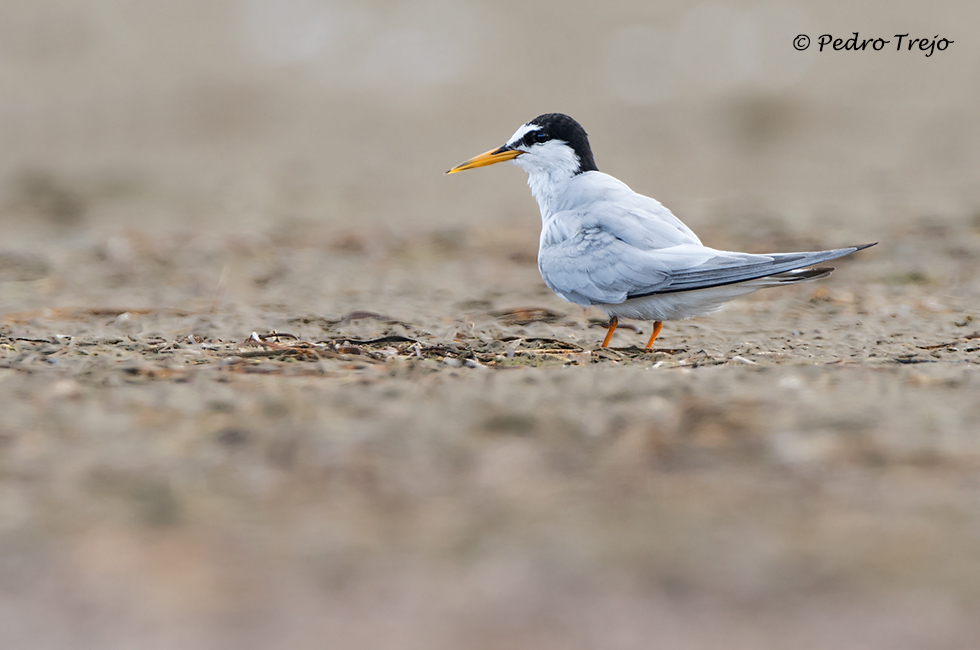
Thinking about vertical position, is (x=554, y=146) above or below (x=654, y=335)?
above

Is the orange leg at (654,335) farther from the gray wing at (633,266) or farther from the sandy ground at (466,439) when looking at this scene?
the gray wing at (633,266)

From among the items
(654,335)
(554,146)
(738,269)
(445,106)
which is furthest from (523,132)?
(445,106)

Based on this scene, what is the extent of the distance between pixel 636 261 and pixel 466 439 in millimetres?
1582

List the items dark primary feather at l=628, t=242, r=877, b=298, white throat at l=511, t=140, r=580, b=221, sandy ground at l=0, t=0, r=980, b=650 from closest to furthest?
1. sandy ground at l=0, t=0, r=980, b=650
2. dark primary feather at l=628, t=242, r=877, b=298
3. white throat at l=511, t=140, r=580, b=221

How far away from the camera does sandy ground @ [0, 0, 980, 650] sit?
198 cm

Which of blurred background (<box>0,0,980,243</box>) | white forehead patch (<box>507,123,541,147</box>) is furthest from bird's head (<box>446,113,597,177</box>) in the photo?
blurred background (<box>0,0,980,243</box>)

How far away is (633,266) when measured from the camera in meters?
4.07

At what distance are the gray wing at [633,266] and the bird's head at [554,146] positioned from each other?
0.59 meters

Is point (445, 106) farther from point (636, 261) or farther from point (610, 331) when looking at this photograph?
point (636, 261)

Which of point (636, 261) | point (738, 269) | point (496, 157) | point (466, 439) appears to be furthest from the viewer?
point (496, 157)

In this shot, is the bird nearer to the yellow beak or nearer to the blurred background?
the yellow beak

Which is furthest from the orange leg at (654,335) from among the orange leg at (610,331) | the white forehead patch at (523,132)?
the white forehead patch at (523,132)

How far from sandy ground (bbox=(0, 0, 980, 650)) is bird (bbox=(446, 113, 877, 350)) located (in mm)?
235

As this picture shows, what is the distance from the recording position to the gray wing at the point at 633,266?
3791 millimetres
